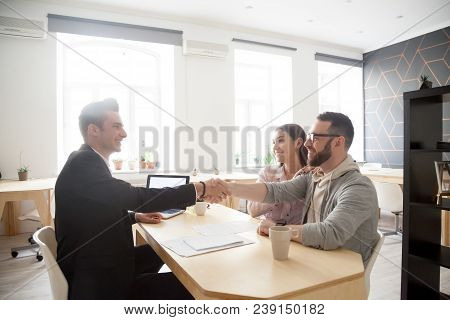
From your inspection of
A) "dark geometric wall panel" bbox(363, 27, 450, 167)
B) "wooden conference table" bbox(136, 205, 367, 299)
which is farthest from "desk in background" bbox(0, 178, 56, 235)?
"dark geometric wall panel" bbox(363, 27, 450, 167)

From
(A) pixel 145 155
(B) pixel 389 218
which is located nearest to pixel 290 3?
(A) pixel 145 155

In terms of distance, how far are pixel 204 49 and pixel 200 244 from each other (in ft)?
12.7

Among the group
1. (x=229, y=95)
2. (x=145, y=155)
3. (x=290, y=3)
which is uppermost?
(x=290, y=3)

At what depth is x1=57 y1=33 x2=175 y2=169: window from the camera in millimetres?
4191

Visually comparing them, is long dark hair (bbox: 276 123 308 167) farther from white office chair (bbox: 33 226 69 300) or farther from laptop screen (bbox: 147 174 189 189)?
white office chair (bbox: 33 226 69 300)

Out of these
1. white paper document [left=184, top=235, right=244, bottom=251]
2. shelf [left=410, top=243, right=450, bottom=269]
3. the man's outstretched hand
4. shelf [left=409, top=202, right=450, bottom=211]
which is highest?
shelf [left=409, top=202, right=450, bottom=211]

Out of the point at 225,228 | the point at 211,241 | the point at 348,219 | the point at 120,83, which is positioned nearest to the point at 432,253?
the point at 348,219

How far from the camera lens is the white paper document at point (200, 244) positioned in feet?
3.46

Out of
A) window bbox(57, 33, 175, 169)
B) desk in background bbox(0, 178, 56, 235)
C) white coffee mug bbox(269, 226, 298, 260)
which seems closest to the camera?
white coffee mug bbox(269, 226, 298, 260)

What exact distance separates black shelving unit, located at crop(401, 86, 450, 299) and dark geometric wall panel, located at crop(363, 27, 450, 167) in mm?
3382

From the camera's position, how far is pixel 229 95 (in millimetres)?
4746

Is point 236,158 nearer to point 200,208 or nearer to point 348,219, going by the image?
point 200,208
